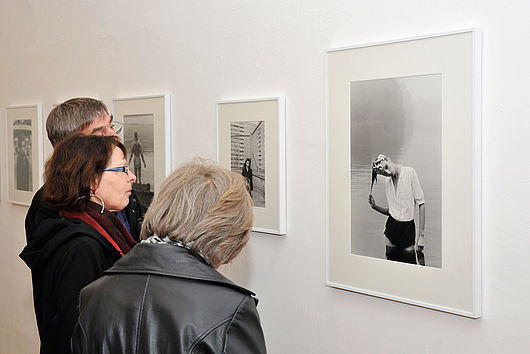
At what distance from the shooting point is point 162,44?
3.76m

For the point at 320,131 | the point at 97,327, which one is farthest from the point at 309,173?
the point at 97,327

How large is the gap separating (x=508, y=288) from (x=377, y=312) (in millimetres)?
630

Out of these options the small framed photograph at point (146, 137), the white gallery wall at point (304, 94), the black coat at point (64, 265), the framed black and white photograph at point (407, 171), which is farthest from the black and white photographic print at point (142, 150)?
the framed black and white photograph at point (407, 171)

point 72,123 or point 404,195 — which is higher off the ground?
point 72,123

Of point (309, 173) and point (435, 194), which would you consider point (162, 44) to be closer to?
point (309, 173)

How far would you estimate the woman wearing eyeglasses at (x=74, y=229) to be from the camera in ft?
8.00

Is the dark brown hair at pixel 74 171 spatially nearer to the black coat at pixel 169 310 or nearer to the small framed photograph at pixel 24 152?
the black coat at pixel 169 310

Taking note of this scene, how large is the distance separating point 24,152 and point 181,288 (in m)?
3.67

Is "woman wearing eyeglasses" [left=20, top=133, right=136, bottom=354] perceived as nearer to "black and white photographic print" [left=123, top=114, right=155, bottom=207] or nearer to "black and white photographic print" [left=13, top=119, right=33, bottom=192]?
"black and white photographic print" [left=123, top=114, right=155, bottom=207]

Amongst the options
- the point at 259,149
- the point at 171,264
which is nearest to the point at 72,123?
the point at 259,149

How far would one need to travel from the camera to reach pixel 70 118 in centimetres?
312

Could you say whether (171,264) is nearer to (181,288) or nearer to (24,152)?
(181,288)

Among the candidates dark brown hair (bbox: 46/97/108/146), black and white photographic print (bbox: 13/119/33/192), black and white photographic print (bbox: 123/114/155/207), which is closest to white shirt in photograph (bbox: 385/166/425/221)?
dark brown hair (bbox: 46/97/108/146)

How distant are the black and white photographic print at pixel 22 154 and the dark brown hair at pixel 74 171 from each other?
8.42ft
